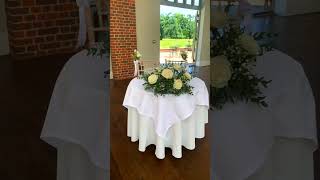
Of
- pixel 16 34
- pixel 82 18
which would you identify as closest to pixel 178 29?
pixel 82 18

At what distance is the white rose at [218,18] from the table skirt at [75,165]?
16.0 inches

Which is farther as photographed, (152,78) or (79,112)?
(79,112)

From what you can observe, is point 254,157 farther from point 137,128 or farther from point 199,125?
point 137,128

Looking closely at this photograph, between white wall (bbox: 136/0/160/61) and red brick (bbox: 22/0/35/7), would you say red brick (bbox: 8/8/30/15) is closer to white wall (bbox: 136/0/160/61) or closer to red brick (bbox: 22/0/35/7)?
red brick (bbox: 22/0/35/7)

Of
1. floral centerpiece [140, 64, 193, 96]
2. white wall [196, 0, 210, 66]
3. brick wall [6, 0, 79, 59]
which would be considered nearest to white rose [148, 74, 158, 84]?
floral centerpiece [140, 64, 193, 96]

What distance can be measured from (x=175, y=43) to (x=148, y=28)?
0.06 metres

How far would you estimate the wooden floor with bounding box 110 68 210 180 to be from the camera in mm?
660

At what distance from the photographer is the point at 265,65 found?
2.35 ft

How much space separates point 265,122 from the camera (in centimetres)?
72

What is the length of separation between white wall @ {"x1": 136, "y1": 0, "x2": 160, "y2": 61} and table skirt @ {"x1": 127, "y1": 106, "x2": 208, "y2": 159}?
12 centimetres

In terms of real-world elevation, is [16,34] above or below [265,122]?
above

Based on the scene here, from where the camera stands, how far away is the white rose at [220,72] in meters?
0.68

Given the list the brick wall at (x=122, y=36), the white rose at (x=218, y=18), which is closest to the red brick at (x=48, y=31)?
the brick wall at (x=122, y=36)
